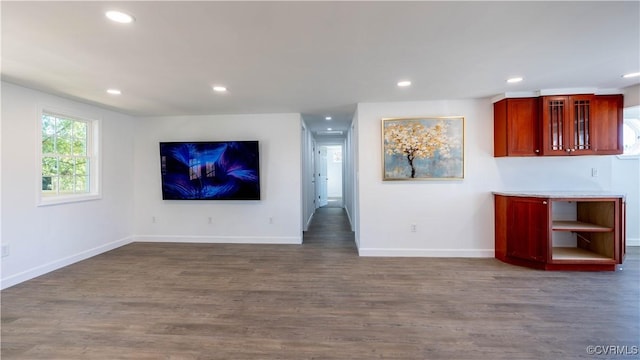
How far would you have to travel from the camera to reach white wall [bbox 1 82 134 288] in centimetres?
321

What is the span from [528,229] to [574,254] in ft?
2.33

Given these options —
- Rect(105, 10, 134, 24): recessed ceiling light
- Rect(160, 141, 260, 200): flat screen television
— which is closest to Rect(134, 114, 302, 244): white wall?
Rect(160, 141, 260, 200): flat screen television

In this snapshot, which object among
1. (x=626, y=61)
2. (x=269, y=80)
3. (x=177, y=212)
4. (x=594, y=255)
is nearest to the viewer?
(x=626, y=61)

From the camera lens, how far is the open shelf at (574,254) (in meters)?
3.54

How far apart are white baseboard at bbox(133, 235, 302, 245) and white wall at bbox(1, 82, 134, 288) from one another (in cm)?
55

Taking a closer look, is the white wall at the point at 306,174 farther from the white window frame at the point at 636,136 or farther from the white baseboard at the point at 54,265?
the white window frame at the point at 636,136

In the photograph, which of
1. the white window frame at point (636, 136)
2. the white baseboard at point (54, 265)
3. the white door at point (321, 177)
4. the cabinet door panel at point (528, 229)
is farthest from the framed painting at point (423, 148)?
the white door at point (321, 177)

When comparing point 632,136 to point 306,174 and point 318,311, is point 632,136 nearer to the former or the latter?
point 306,174

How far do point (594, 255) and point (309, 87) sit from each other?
4246mm

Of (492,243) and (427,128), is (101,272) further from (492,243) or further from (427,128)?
(492,243)

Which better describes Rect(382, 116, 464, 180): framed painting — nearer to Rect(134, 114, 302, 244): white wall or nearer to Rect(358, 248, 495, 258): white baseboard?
Rect(358, 248, 495, 258): white baseboard

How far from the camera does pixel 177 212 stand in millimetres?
5141

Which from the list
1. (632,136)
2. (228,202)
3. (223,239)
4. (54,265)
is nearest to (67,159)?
(54,265)

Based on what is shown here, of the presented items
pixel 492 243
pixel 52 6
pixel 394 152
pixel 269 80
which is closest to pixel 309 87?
pixel 269 80
